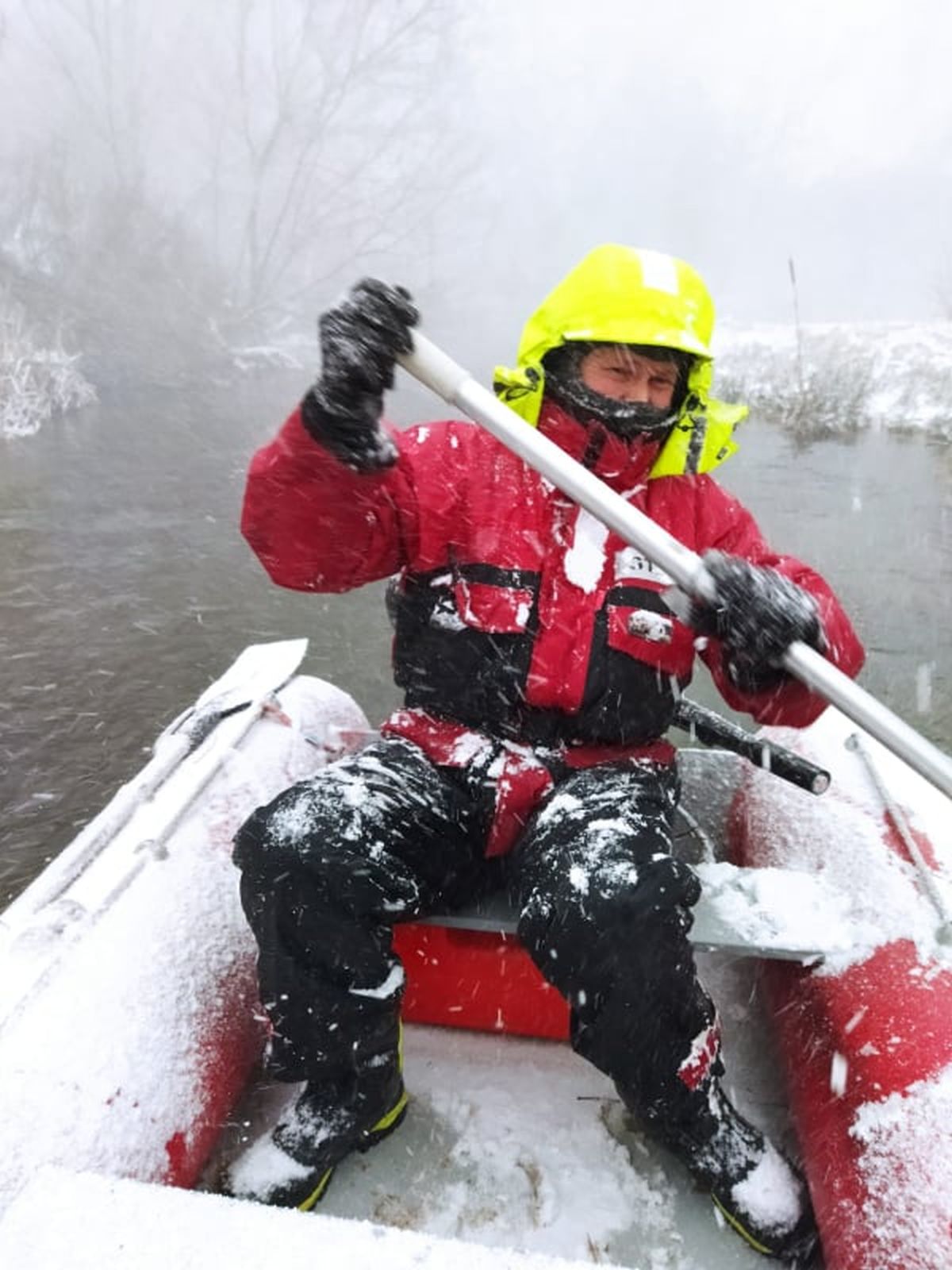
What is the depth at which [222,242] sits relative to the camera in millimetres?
21359

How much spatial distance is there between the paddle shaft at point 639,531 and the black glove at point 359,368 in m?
0.05

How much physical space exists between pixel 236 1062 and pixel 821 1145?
968 mm

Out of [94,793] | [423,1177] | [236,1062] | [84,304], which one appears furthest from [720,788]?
[84,304]

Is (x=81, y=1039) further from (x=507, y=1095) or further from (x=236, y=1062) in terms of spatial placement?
(x=507, y=1095)

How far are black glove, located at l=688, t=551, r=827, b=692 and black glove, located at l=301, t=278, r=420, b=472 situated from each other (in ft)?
Answer: 1.93

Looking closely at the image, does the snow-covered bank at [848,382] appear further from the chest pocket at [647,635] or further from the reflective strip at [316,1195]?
the reflective strip at [316,1195]

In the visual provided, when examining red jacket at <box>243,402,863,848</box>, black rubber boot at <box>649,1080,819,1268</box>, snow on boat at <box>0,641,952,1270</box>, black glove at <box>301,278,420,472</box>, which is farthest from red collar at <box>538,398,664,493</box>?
black rubber boot at <box>649,1080,819,1268</box>

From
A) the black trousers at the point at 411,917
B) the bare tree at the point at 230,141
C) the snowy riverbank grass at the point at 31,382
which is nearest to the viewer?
the black trousers at the point at 411,917

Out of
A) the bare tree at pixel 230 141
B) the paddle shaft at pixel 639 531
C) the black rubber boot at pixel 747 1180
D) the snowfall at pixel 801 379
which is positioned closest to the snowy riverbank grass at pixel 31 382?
the snowfall at pixel 801 379

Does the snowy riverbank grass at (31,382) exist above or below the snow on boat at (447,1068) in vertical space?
above

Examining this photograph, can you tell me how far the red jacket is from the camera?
1673 millimetres

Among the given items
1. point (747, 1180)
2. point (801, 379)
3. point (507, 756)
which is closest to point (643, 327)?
point (507, 756)

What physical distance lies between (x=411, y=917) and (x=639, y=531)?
0.74m

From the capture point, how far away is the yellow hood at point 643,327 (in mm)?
1749
